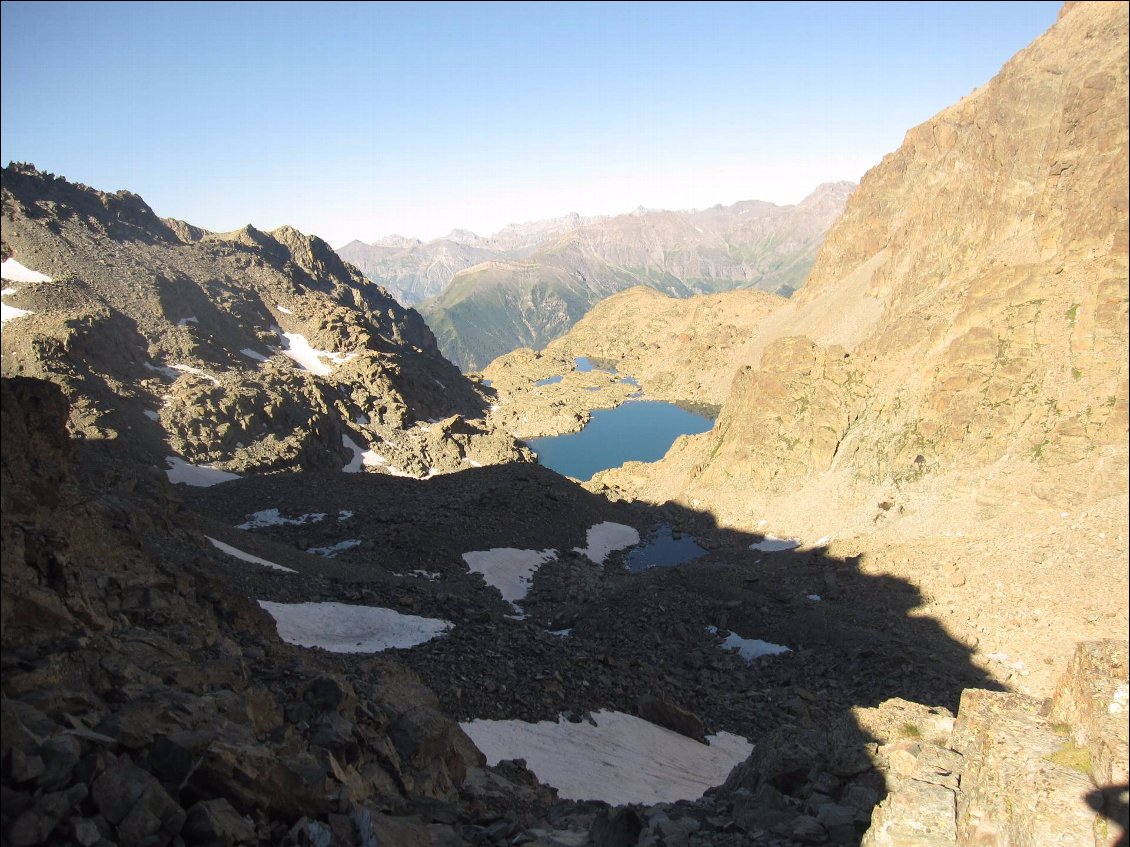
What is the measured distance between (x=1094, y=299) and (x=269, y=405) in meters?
68.4

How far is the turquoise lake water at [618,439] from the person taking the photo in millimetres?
103688

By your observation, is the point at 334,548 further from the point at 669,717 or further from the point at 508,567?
the point at 669,717

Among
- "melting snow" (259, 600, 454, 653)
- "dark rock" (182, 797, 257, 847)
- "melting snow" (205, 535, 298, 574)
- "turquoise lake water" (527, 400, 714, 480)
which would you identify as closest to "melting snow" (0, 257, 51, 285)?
"melting snow" (205, 535, 298, 574)

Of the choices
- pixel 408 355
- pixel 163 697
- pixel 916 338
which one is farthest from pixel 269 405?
pixel 163 697

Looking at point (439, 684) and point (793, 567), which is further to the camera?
point (793, 567)

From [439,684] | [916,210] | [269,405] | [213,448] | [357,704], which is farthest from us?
[916,210]

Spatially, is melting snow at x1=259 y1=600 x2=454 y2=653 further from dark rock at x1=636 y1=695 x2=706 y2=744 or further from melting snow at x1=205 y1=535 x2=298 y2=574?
dark rock at x1=636 y1=695 x2=706 y2=744

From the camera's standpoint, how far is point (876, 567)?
41.4 meters

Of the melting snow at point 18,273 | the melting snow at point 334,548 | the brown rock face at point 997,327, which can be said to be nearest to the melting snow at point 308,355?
the melting snow at point 18,273

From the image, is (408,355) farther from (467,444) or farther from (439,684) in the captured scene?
(439,684)

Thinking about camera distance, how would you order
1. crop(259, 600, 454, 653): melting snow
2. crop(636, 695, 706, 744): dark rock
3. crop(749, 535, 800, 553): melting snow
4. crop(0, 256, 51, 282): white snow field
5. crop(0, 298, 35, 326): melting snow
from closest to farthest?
crop(636, 695, 706, 744): dark rock
crop(259, 600, 454, 653): melting snow
crop(749, 535, 800, 553): melting snow
crop(0, 298, 35, 326): melting snow
crop(0, 256, 51, 282): white snow field

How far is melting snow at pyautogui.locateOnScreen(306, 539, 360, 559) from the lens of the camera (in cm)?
4134

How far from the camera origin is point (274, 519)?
46.5 meters

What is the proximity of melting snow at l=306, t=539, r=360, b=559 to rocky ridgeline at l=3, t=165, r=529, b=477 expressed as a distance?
25.8 m
